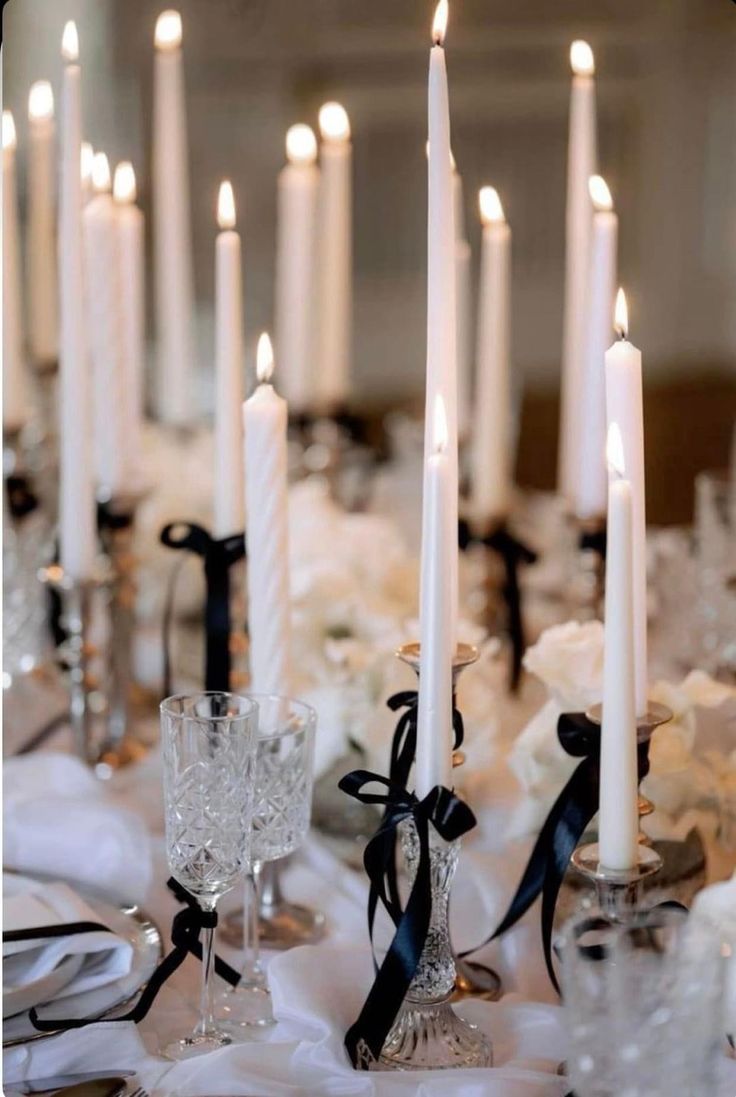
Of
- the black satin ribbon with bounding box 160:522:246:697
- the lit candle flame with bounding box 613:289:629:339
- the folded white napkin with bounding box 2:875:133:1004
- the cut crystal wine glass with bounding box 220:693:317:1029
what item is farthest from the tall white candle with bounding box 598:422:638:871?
the black satin ribbon with bounding box 160:522:246:697

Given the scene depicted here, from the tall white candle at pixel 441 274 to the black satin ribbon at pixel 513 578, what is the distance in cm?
59

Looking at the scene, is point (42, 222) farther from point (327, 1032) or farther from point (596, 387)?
point (327, 1032)

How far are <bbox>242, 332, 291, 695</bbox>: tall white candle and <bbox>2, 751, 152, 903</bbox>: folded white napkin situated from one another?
0.17 meters

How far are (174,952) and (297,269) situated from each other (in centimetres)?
101

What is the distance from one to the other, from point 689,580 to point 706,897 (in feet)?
2.31

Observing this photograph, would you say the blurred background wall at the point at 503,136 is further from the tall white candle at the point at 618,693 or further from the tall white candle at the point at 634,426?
the tall white candle at the point at 618,693

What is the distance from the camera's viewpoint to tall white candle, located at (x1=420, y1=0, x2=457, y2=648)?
2.22ft

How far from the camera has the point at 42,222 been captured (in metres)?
1.67

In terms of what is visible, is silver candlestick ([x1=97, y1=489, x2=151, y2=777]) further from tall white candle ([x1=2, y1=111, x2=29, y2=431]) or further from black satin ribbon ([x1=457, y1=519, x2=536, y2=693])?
black satin ribbon ([x1=457, y1=519, x2=536, y2=693])

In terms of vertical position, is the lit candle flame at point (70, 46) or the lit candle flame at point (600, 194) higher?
the lit candle flame at point (70, 46)

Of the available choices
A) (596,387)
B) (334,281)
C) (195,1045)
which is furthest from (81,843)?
(334,281)

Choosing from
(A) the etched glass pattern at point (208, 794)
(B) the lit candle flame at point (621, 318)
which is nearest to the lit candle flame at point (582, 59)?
(B) the lit candle flame at point (621, 318)

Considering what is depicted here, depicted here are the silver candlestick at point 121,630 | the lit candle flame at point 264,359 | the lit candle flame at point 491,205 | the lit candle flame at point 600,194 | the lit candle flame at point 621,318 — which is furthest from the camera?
the silver candlestick at point 121,630

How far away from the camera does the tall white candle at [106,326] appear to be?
1170 mm
